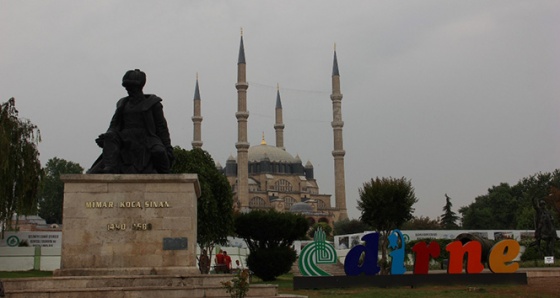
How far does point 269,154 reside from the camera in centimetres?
9681

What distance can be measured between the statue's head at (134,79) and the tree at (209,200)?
48.3 ft

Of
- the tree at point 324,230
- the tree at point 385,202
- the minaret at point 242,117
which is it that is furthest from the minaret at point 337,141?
the tree at point 385,202

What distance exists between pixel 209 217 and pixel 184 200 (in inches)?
649

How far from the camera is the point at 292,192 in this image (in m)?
96.5

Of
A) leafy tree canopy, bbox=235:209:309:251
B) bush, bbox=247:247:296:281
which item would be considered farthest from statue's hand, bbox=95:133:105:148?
leafy tree canopy, bbox=235:209:309:251

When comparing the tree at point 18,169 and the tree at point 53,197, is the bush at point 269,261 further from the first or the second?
the tree at point 53,197

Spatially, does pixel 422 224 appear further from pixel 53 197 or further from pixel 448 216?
pixel 53 197

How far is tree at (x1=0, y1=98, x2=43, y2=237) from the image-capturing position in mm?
24297

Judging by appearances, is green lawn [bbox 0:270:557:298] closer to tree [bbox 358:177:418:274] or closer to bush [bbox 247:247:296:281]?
bush [bbox 247:247:296:281]

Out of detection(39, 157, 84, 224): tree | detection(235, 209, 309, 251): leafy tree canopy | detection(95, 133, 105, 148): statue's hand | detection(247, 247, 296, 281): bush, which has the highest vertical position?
detection(39, 157, 84, 224): tree

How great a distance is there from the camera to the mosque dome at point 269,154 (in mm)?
96438

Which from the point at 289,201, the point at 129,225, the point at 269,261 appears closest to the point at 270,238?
the point at 269,261

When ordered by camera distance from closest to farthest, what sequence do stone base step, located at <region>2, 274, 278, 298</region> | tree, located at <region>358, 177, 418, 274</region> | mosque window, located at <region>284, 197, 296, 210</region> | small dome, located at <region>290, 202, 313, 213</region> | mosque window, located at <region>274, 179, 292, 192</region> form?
1. stone base step, located at <region>2, 274, 278, 298</region>
2. tree, located at <region>358, 177, 418, 274</region>
3. small dome, located at <region>290, 202, 313, 213</region>
4. mosque window, located at <region>284, 197, 296, 210</region>
5. mosque window, located at <region>274, 179, 292, 192</region>

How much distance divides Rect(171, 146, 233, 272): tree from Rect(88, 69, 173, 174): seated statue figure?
48.1 feet
